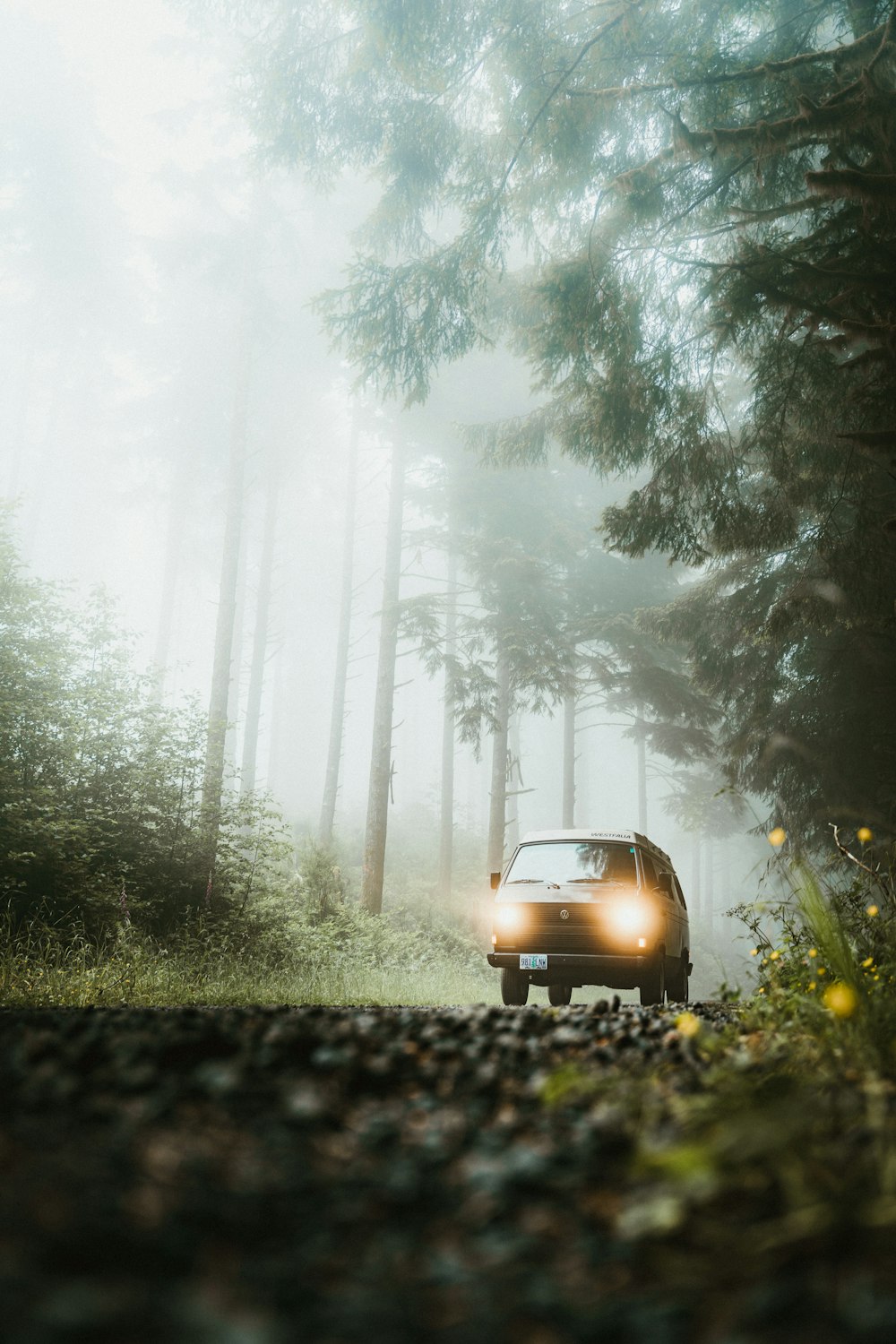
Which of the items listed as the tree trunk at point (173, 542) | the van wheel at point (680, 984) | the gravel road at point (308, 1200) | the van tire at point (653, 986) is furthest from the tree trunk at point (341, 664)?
the gravel road at point (308, 1200)

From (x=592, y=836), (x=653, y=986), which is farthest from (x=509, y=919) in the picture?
(x=653, y=986)

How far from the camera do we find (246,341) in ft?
77.6

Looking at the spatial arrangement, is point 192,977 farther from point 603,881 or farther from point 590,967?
point 603,881

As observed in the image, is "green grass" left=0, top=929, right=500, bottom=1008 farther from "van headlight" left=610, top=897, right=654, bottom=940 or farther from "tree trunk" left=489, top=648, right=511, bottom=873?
"tree trunk" left=489, top=648, right=511, bottom=873

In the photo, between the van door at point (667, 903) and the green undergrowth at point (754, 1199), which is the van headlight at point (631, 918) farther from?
the green undergrowth at point (754, 1199)

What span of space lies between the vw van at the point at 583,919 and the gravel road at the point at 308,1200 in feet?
21.3

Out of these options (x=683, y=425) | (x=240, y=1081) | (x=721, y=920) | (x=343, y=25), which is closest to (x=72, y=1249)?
(x=240, y=1081)

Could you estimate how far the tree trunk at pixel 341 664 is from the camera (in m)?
24.1

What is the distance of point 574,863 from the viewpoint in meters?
10.1

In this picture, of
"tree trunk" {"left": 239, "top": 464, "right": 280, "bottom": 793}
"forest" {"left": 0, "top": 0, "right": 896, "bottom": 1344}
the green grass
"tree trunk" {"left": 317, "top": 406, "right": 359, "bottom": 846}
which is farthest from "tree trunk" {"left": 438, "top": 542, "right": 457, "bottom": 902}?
the green grass

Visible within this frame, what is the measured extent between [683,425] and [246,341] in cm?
1764

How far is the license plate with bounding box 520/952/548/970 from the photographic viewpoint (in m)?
9.14

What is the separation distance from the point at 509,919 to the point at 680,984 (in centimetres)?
351

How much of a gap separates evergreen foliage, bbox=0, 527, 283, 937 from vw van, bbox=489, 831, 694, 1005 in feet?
14.0
